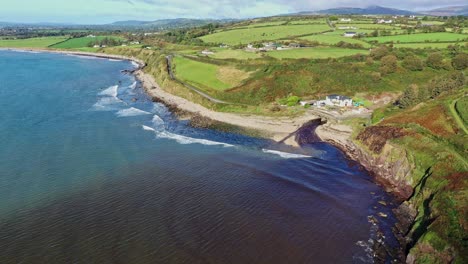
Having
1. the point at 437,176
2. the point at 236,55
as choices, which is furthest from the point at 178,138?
the point at 236,55

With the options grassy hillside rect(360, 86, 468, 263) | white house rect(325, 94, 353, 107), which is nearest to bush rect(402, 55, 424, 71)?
white house rect(325, 94, 353, 107)

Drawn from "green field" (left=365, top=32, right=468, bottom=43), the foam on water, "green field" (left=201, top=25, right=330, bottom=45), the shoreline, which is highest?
"green field" (left=201, top=25, right=330, bottom=45)

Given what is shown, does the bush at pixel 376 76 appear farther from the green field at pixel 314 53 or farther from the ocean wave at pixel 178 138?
the ocean wave at pixel 178 138

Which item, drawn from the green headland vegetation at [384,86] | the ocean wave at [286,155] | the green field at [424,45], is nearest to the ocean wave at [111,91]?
the green headland vegetation at [384,86]

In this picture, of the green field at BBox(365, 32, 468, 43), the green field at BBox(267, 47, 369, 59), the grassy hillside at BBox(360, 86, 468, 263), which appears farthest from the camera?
the green field at BBox(365, 32, 468, 43)

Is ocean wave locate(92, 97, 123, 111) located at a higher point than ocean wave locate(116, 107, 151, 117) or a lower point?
higher

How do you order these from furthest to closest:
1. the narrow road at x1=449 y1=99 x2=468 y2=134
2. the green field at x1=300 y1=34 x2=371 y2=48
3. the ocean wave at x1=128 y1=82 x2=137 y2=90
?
the green field at x1=300 y1=34 x2=371 y2=48 → the ocean wave at x1=128 y1=82 x2=137 y2=90 → the narrow road at x1=449 y1=99 x2=468 y2=134

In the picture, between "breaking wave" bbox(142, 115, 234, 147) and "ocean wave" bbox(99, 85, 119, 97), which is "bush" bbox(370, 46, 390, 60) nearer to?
"breaking wave" bbox(142, 115, 234, 147)
